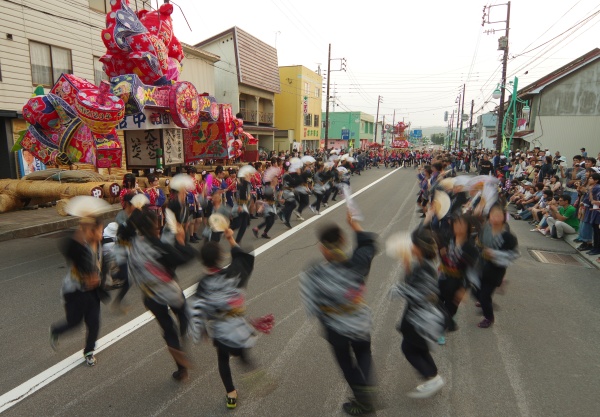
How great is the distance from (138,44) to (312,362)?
1013 centimetres

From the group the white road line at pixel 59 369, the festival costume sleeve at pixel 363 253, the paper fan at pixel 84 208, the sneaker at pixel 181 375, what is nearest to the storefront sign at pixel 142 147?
the white road line at pixel 59 369

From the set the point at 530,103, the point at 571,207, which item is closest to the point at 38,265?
the point at 571,207

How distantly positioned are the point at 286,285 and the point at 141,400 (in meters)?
2.90

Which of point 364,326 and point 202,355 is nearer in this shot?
point 364,326

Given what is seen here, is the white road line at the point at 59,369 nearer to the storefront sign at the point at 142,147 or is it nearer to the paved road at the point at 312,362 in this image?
the paved road at the point at 312,362

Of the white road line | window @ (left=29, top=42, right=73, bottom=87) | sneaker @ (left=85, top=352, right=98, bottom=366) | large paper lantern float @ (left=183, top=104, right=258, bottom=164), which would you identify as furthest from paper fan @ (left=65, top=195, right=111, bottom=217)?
window @ (left=29, top=42, right=73, bottom=87)

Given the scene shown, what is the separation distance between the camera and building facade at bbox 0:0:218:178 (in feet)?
41.3

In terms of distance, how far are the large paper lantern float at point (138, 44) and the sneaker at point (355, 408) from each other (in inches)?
414

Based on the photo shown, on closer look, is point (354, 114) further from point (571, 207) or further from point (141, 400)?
point (141, 400)

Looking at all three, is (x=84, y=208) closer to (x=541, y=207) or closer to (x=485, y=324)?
(x=485, y=324)

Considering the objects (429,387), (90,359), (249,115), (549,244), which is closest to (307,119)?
(249,115)

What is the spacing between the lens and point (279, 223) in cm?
1041

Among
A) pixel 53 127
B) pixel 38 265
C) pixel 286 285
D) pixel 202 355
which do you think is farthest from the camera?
pixel 53 127

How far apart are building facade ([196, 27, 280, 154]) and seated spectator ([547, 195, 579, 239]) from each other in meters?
20.7
